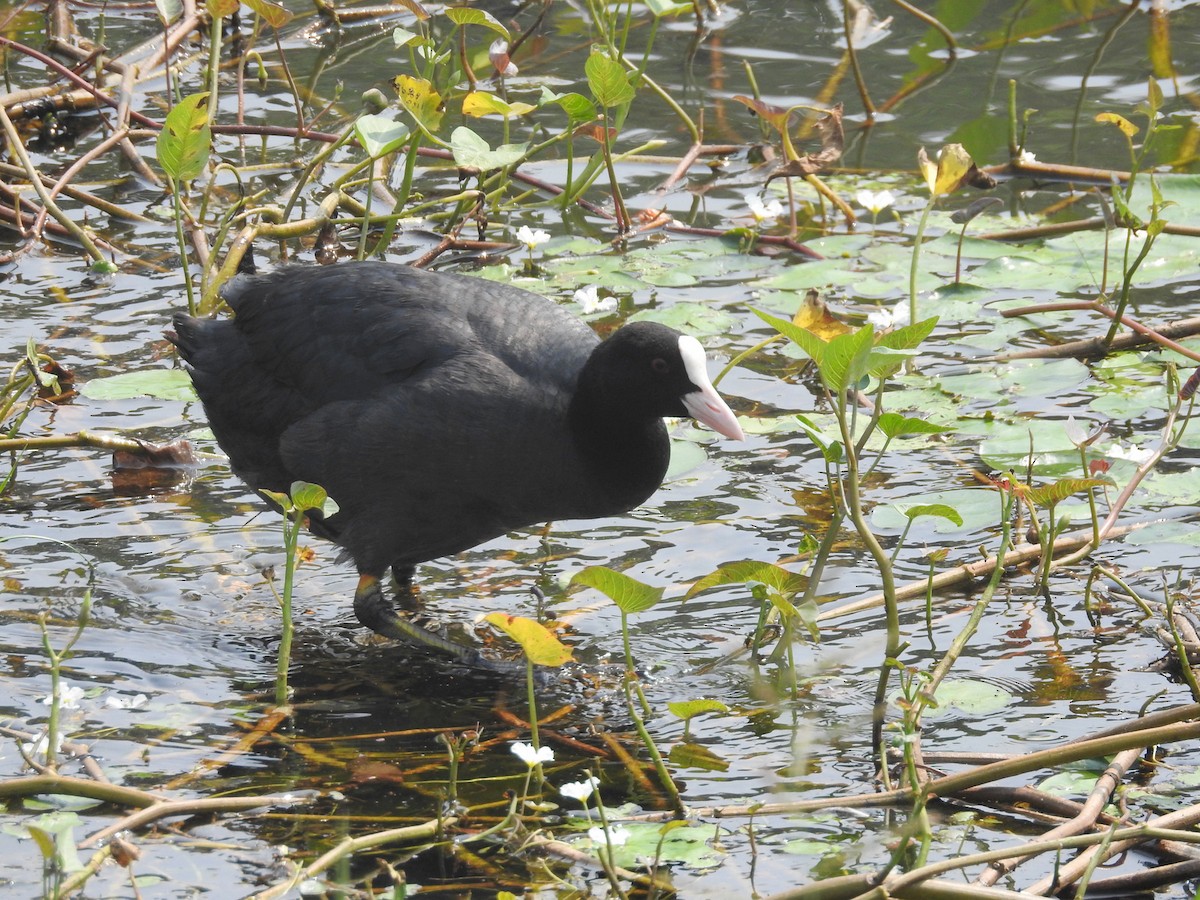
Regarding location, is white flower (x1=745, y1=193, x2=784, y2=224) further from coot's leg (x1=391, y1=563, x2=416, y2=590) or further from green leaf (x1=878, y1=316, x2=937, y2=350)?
green leaf (x1=878, y1=316, x2=937, y2=350)

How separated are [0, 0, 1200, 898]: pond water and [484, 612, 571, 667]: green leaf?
0.12m

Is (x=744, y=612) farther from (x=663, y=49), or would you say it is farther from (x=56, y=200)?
(x=663, y=49)

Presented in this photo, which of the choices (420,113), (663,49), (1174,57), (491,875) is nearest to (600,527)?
(420,113)

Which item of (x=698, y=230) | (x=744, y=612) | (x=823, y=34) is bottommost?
(x=744, y=612)

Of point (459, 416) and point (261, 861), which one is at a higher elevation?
point (459, 416)

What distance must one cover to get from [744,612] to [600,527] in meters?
0.60

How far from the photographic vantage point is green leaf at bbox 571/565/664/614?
102 inches

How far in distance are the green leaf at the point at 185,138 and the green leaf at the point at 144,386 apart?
2.13ft

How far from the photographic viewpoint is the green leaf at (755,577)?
9.43ft

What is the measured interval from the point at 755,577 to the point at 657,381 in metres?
0.77

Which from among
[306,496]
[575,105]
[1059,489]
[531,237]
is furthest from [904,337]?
[531,237]

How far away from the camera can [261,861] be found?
2754 millimetres

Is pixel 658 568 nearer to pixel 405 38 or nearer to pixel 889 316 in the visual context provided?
pixel 889 316

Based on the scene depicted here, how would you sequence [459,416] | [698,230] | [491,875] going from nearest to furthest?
[491,875], [459,416], [698,230]
